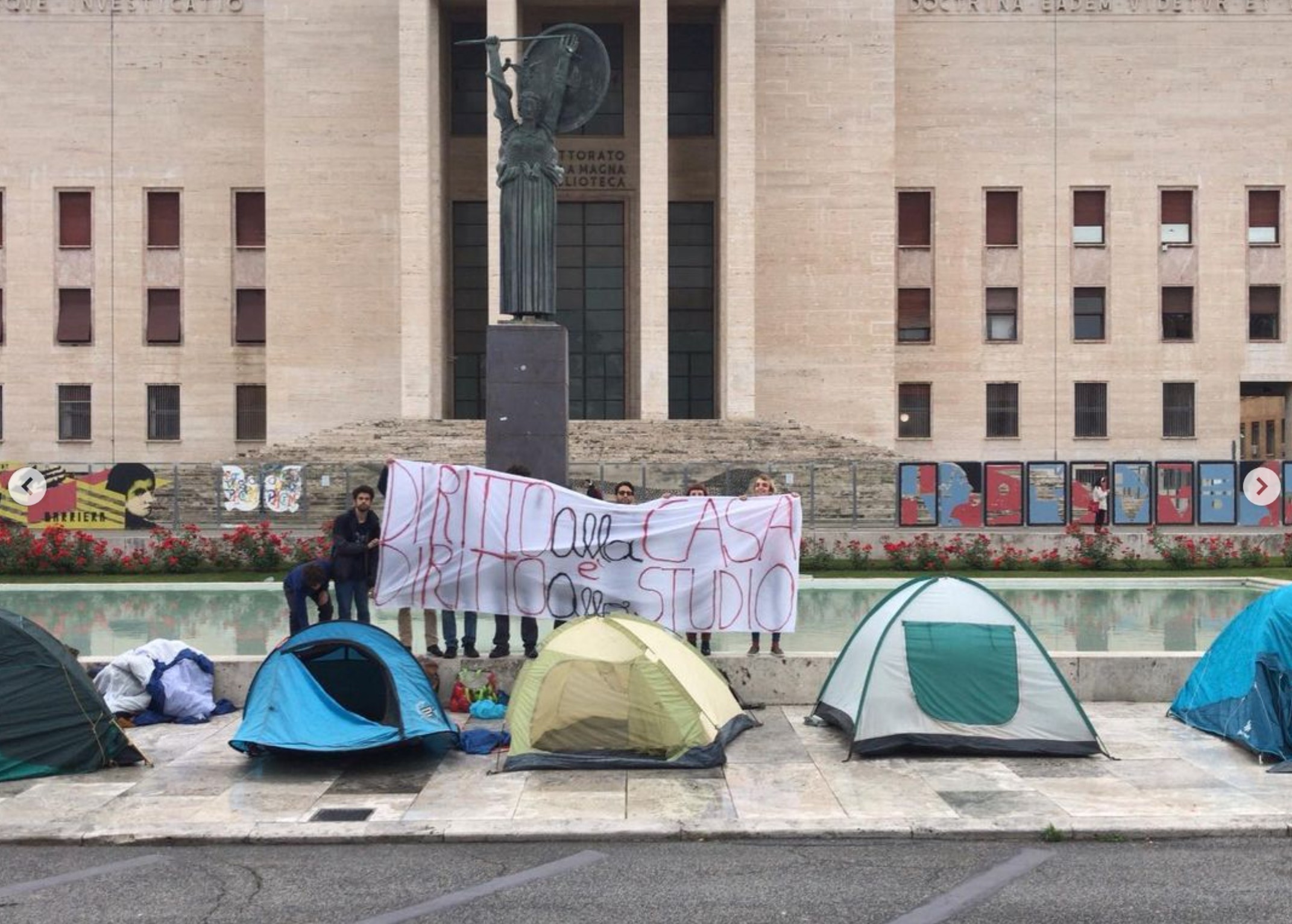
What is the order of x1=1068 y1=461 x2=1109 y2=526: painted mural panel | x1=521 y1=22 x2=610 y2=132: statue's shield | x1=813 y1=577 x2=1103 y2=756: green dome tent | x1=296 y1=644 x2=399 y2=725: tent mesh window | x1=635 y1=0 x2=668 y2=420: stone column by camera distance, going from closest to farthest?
x1=813 y1=577 x2=1103 y2=756: green dome tent → x1=296 y1=644 x2=399 y2=725: tent mesh window → x1=521 y1=22 x2=610 y2=132: statue's shield → x1=1068 y1=461 x2=1109 y2=526: painted mural panel → x1=635 y1=0 x2=668 y2=420: stone column

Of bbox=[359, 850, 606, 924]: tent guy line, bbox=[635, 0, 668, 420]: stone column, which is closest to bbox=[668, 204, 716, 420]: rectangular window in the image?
bbox=[635, 0, 668, 420]: stone column

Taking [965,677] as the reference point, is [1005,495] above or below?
above

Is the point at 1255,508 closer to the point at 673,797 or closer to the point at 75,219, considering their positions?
the point at 673,797

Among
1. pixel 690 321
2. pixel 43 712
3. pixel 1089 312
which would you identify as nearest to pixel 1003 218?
pixel 1089 312

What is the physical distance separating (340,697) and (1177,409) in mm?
41538

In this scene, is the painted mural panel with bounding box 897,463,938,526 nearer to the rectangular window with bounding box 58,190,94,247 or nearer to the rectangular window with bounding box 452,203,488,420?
the rectangular window with bounding box 452,203,488,420

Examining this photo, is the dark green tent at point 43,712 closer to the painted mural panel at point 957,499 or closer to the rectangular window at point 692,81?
the painted mural panel at point 957,499

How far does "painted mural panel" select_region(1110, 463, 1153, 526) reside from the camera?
32531 mm

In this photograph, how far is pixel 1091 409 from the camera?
4766 centimetres

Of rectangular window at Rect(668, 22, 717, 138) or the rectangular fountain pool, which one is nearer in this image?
the rectangular fountain pool

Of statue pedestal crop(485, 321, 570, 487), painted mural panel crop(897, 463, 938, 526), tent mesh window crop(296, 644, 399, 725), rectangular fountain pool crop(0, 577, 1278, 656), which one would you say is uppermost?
statue pedestal crop(485, 321, 570, 487)

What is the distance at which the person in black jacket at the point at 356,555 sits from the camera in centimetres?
1396

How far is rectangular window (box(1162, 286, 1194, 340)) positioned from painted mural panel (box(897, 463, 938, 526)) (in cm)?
1996

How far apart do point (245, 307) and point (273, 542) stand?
2270 centimetres
